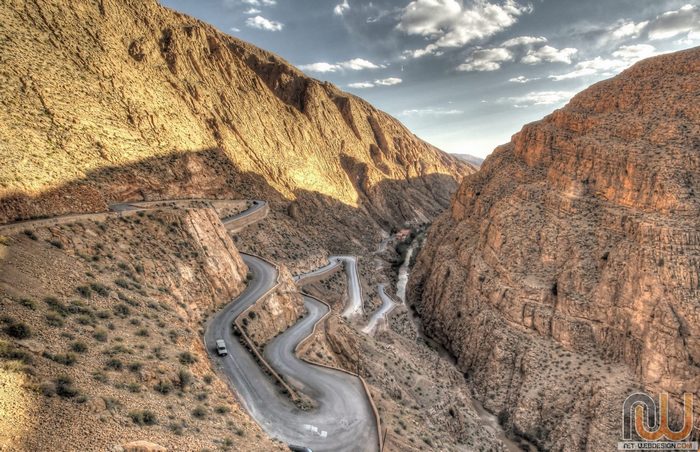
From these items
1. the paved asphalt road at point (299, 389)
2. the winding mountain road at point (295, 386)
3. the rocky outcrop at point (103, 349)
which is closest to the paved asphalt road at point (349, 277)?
the winding mountain road at point (295, 386)

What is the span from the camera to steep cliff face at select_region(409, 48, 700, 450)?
95.5 ft

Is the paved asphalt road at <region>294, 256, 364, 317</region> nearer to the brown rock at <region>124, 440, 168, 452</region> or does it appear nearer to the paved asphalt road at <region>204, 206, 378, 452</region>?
the paved asphalt road at <region>204, 206, 378, 452</region>

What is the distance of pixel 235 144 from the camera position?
53.5 meters

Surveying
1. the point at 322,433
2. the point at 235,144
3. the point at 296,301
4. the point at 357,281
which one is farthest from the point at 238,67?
the point at 322,433

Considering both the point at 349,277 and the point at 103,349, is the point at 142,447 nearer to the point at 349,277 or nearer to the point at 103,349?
the point at 103,349

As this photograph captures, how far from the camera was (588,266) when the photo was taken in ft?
117

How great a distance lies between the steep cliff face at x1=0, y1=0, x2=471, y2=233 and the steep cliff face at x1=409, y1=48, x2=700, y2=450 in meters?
32.3

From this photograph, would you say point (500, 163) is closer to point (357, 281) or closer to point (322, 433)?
point (357, 281)

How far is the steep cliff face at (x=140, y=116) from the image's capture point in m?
23.9

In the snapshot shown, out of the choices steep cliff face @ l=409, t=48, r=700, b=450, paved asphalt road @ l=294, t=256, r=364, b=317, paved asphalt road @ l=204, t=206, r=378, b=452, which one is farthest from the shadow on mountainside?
steep cliff face @ l=409, t=48, r=700, b=450

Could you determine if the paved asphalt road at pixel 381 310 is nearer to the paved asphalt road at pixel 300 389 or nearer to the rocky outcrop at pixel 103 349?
the paved asphalt road at pixel 300 389

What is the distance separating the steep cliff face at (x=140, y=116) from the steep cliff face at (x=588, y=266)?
106ft

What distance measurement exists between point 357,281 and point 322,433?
34851 millimetres

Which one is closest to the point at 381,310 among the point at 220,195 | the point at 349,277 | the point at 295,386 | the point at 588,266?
the point at 349,277
